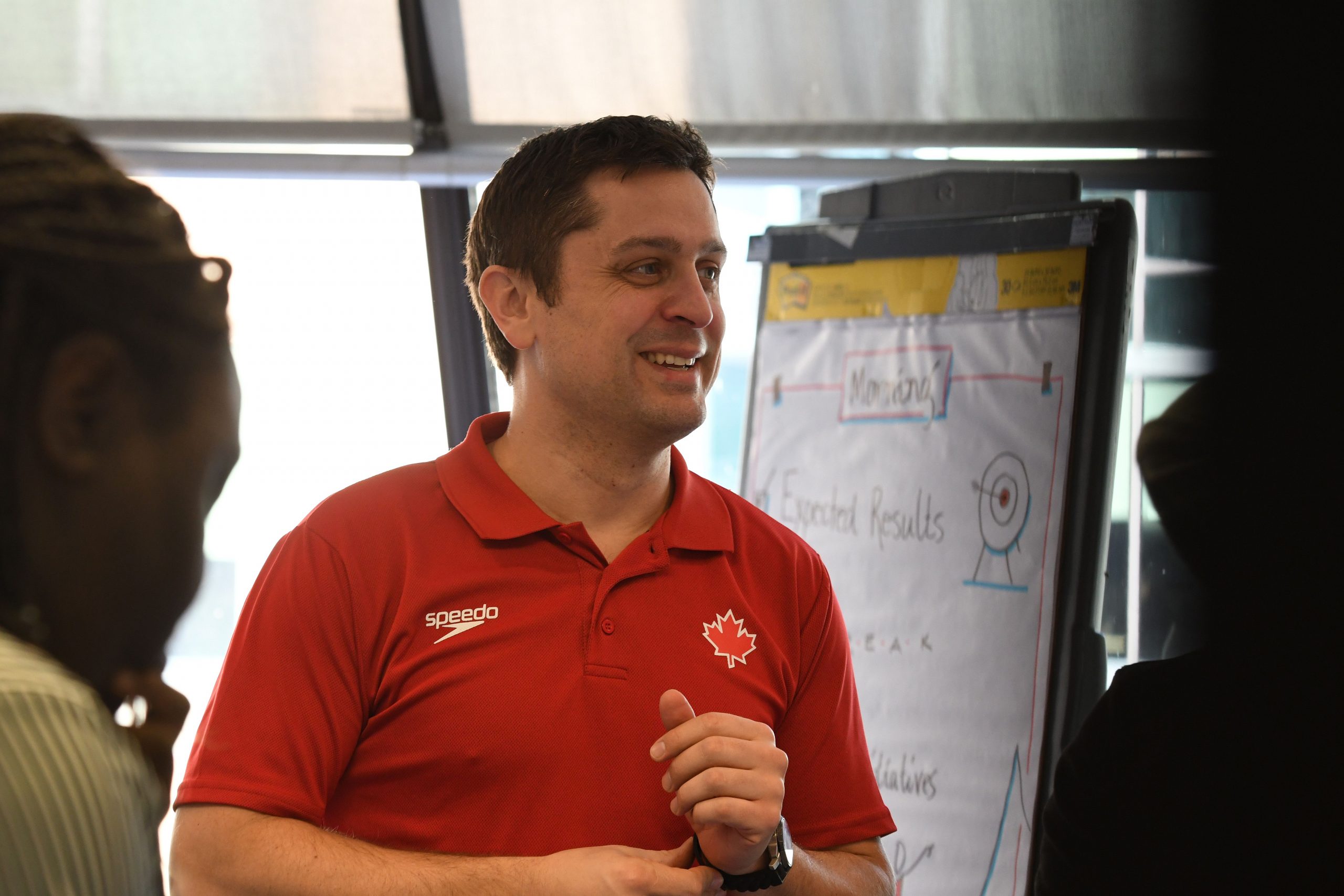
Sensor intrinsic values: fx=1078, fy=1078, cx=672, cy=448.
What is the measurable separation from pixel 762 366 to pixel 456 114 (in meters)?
1.32

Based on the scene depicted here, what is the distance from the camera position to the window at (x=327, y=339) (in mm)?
3145

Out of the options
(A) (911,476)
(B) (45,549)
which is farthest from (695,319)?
(B) (45,549)

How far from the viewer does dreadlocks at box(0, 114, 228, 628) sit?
41cm

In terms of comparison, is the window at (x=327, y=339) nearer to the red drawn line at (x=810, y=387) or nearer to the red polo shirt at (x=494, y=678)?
the red drawn line at (x=810, y=387)

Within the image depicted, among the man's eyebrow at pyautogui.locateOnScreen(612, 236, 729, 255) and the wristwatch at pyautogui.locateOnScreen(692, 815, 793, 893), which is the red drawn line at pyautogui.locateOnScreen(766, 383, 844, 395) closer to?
the man's eyebrow at pyautogui.locateOnScreen(612, 236, 729, 255)

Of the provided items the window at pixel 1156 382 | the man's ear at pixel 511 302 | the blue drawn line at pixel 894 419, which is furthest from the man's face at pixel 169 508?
the window at pixel 1156 382

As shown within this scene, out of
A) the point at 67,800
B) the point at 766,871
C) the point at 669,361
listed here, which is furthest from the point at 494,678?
the point at 67,800

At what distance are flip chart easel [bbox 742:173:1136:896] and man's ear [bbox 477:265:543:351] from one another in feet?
3.20

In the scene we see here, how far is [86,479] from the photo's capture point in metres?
0.42

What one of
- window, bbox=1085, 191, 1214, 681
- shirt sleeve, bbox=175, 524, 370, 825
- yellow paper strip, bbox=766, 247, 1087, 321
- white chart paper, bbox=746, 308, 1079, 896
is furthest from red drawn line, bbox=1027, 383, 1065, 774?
shirt sleeve, bbox=175, 524, 370, 825

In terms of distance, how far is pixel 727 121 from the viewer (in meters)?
3.06

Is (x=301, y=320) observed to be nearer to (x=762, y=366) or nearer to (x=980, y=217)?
(x=762, y=366)

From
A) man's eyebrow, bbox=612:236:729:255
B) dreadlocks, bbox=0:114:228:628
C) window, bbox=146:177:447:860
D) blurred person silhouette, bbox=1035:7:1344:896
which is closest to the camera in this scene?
dreadlocks, bbox=0:114:228:628

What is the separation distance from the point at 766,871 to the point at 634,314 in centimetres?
71
